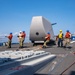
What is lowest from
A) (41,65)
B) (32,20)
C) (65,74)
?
(65,74)

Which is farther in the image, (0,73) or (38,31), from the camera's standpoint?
(38,31)

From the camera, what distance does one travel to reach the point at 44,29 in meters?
20.3

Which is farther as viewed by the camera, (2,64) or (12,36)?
(12,36)

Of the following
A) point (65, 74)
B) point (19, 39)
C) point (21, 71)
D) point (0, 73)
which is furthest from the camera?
point (19, 39)

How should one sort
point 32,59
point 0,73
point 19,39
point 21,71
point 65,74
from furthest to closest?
1. point 19,39
2. point 65,74
3. point 32,59
4. point 21,71
5. point 0,73

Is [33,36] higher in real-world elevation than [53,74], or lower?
higher

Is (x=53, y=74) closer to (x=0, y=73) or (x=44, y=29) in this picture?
(x=0, y=73)

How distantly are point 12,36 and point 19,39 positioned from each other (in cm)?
134

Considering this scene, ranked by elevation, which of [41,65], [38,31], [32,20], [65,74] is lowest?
[65,74]

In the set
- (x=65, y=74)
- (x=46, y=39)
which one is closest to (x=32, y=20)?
(x=46, y=39)

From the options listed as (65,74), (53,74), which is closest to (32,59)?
(53,74)

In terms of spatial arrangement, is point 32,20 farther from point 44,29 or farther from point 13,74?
point 13,74

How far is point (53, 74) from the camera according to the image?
644 centimetres

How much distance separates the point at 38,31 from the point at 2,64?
52.0 ft
